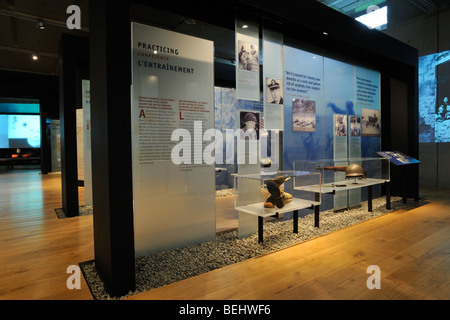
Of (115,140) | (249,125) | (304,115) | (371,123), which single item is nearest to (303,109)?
(304,115)

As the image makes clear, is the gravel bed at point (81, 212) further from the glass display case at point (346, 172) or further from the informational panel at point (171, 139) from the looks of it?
the glass display case at point (346, 172)

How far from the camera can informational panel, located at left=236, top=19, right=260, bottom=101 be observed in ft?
11.7

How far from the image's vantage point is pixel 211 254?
3.04 meters

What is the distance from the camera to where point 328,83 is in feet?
16.4

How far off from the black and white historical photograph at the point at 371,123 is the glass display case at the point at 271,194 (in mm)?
2656

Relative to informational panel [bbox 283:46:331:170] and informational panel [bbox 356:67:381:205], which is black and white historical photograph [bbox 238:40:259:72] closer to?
informational panel [bbox 283:46:331:170]

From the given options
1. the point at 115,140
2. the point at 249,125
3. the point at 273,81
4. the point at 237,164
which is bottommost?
the point at 237,164

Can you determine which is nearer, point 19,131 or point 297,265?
point 297,265

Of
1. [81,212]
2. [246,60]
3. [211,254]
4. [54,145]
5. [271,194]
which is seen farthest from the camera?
[54,145]

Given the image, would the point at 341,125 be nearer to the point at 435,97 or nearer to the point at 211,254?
the point at 211,254

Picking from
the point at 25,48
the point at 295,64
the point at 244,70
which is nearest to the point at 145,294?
the point at 244,70

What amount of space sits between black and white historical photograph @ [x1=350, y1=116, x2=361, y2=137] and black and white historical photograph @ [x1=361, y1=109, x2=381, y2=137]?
201 mm

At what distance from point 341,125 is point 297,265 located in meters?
3.34

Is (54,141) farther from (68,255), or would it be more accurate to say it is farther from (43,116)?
(68,255)
